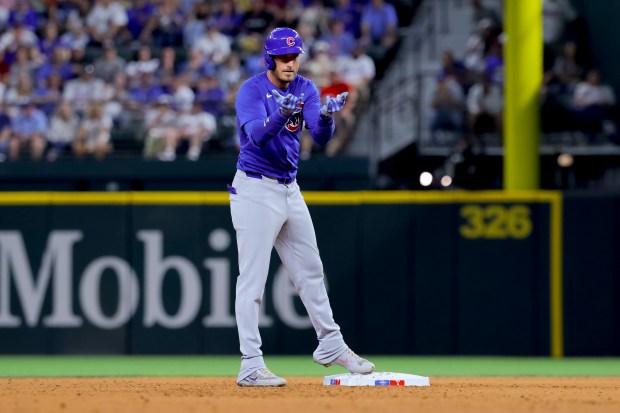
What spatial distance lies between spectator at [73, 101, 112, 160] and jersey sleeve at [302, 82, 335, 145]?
6462mm

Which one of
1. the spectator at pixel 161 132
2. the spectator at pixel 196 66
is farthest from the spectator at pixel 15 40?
the spectator at pixel 161 132

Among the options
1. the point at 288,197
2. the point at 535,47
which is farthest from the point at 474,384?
the point at 535,47

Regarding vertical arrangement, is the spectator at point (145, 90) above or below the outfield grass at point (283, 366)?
above

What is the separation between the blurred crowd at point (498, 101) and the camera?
44.0 feet

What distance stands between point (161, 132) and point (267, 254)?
6555 millimetres

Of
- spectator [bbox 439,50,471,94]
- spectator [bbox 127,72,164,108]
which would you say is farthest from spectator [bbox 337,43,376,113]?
spectator [bbox 127,72,164,108]

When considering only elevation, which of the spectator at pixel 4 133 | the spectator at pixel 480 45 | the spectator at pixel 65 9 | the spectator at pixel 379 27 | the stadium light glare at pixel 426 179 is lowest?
the stadium light glare at pixel 426 179

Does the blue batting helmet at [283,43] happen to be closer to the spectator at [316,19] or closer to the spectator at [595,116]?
the spectator at [595,116]

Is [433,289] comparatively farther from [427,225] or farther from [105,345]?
[105,345]

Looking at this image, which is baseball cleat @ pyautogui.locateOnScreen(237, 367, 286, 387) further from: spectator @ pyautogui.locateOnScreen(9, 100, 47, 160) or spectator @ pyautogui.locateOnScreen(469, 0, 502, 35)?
spectator @ pyautogui.locateOnScreen(469, 0, 502, 35)

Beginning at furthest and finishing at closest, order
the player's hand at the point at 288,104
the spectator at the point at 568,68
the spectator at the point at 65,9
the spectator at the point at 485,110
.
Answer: the spectator at the point at 65,9 < the spectator at the point at 568,68 < the spectator at the point at 485,110 < the player's hand at the point at 288,104

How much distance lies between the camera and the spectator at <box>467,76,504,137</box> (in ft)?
43.9

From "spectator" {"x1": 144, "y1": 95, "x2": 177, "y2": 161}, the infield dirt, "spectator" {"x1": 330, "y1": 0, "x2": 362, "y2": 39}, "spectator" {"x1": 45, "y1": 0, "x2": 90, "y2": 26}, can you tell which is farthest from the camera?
"spectator" {"x1": 45, "y1": 0, "x2": 90, "y2": 26}

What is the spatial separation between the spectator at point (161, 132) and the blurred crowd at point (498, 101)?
2.85 metres
